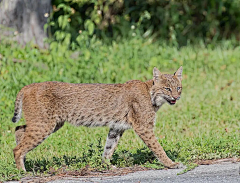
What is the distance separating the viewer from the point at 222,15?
13938mm

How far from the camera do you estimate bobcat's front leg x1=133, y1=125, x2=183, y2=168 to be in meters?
5.72

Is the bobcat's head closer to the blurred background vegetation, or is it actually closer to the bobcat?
the bobcat

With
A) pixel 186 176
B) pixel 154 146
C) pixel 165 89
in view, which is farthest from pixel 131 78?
pixel 186 176

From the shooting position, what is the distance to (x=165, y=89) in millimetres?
6039

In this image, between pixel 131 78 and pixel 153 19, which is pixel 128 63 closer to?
pixel 131 78

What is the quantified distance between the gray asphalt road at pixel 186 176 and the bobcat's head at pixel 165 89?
92 cm

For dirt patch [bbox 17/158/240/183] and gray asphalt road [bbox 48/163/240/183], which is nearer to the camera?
gray asphalt road [bbox 48/163/240/183]

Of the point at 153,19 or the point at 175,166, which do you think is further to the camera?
the point at 153,19

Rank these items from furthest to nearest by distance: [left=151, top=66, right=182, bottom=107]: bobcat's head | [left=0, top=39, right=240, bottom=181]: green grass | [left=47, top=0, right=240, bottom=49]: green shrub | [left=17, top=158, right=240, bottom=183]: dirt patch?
[left=47, top=0, right=240, bottom=49]: green shrub → [left=0, top=39, right=240, bottom=181]: green grass → [left=151, top=66, right=182, bottom=107]: bobcat's head → [left=17, top=158, right=240, bottom=183]: dirt patch

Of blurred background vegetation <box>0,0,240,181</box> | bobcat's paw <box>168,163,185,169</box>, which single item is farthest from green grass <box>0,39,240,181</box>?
bobcat's paw <box>168,163,185,169</box>

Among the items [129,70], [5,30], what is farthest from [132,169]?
[5,30]

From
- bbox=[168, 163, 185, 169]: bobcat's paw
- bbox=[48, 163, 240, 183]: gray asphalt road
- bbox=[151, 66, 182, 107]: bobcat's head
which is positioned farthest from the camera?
bbox=[151, 66, 182, 107]: bobcat's head

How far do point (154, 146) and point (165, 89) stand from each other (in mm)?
744

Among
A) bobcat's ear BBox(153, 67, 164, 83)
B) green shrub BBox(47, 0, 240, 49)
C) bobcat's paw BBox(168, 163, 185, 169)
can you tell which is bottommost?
bobcat's paw BBox(168, 163, 185, 169)
